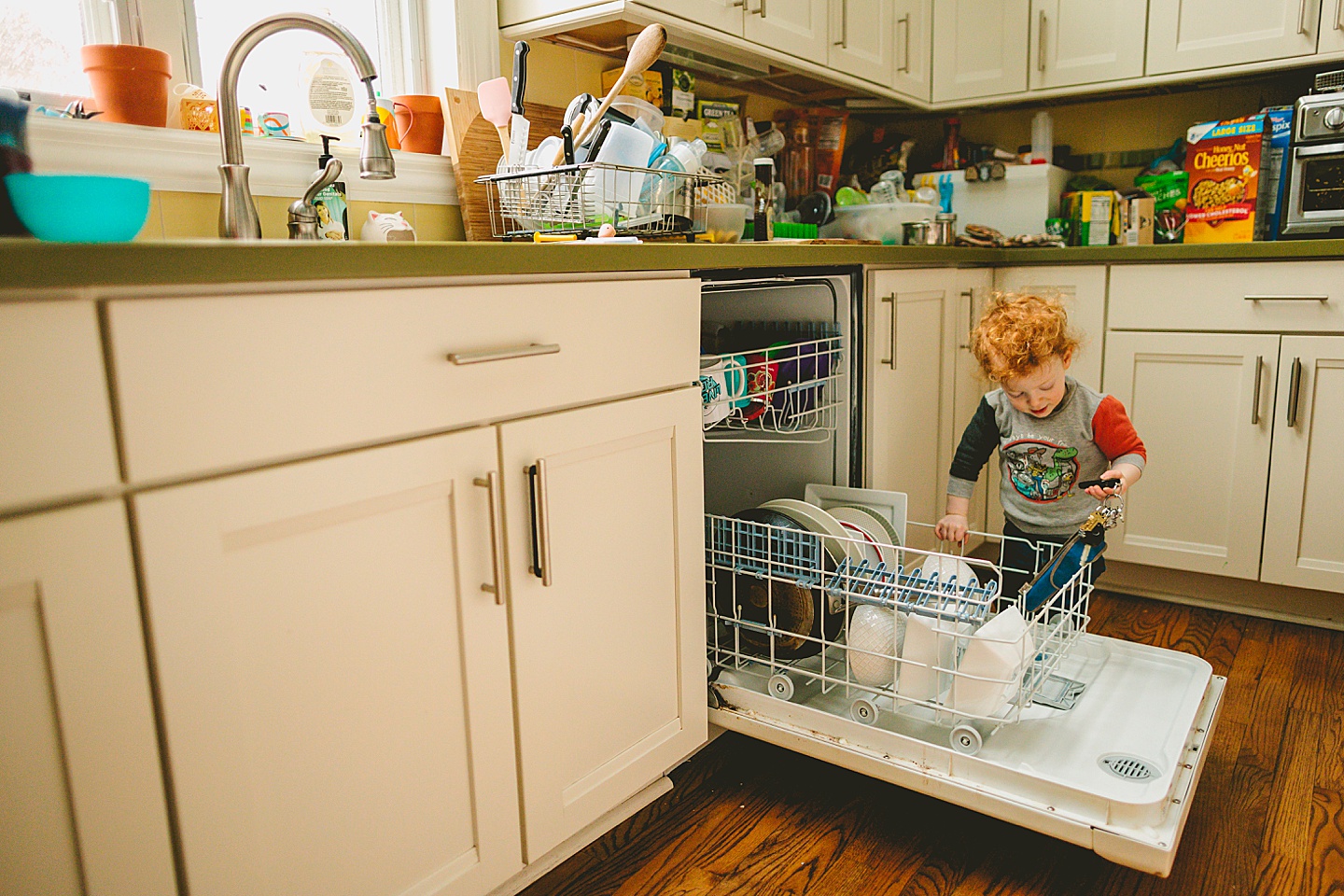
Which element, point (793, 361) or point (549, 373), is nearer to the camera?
point (549, 373)

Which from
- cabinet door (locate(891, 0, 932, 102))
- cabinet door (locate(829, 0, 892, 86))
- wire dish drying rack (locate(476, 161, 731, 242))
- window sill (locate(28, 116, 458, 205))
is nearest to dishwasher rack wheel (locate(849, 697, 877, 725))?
wire dish drying rack (locate(476, 161, 731, 242))

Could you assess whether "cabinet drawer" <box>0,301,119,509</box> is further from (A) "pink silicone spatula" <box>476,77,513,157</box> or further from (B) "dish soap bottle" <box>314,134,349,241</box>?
(A) "pink silicone spatula" <box>476,77,513,157</box>

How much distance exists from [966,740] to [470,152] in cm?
135

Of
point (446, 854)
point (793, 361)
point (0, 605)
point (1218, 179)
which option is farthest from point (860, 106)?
point (0, 605)

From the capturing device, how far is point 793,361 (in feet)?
5.88

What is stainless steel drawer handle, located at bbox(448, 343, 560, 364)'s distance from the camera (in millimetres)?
1025

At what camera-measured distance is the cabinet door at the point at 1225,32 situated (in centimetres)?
234

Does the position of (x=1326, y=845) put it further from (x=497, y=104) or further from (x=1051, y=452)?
(x=497, y=104)

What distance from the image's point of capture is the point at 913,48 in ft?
8.95

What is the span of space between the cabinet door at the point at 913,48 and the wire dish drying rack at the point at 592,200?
1294 millimetres

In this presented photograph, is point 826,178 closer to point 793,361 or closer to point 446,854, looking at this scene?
point 793,361

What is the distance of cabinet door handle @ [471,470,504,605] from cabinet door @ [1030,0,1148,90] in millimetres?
2379

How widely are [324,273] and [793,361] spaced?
1.08 meters

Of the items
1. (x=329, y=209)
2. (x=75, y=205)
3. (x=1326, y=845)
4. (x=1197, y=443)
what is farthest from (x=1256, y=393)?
(x=75, y=205)
